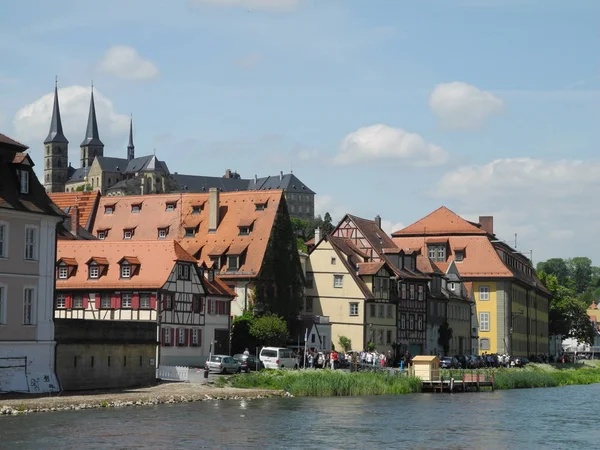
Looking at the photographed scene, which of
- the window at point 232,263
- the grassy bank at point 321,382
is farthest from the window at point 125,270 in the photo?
the window at point 232,263

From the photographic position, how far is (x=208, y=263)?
95000 mm

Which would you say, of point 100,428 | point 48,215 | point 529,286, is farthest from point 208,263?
point 529,286

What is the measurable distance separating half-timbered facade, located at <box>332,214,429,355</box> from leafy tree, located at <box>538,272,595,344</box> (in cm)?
6045

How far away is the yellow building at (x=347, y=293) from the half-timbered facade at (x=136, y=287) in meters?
21.2

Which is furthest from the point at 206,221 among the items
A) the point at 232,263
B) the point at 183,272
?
the point at 183,272

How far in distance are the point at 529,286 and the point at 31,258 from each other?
94292 mm

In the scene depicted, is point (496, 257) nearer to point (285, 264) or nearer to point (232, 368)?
point (285, 264)

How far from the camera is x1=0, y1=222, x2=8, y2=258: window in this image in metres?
56.2

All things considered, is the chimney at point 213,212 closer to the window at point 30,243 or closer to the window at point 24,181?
the window at point 30,243

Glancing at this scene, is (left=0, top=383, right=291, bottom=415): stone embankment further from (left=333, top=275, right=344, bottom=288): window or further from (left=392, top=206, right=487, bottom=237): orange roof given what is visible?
(left=392, top=206, right=487, bottom=237): orange roof

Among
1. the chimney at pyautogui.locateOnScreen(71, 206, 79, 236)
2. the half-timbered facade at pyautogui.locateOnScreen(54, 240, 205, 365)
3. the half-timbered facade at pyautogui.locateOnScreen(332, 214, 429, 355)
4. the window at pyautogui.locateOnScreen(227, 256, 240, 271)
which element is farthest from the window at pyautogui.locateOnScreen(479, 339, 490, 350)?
the half-timbered facade at pyautogui.locateOnScreen(54, 240, 205, 365)

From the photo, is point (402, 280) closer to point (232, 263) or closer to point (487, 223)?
point (232, 263)

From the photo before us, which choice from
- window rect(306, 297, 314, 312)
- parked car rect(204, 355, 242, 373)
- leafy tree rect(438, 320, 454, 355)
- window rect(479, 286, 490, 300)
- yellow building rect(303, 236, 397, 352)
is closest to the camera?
parked car rect(204, 355, 242, 373)

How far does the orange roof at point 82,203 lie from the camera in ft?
349
